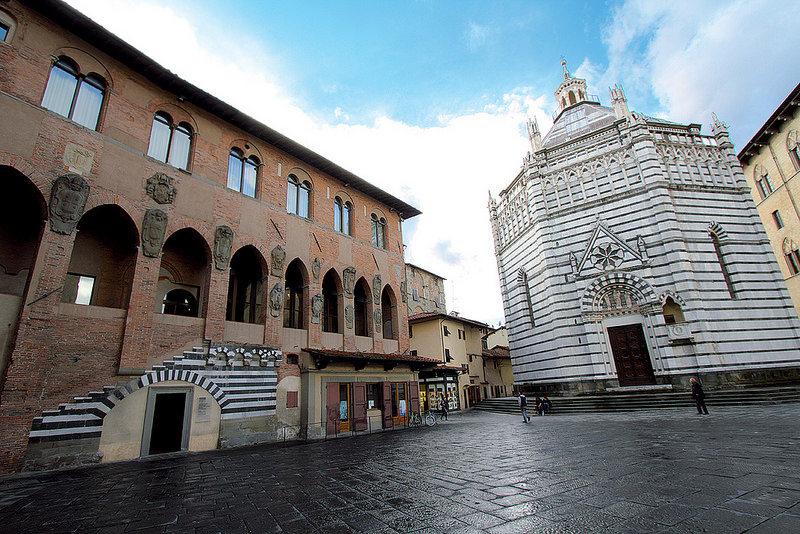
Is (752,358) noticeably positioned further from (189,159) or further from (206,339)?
(189,159)

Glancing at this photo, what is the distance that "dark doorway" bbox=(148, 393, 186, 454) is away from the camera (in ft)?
39.1

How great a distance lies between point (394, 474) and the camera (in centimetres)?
670

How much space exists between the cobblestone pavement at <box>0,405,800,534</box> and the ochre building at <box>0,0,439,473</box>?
89.4 inches

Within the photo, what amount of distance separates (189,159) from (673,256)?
23.1 m

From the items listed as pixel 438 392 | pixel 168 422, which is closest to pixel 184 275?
pixel 168 422

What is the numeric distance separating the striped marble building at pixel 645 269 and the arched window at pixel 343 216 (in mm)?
12115

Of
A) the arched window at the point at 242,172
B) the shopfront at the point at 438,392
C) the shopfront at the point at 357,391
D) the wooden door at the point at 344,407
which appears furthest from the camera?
the shopfront at the point at 438,392

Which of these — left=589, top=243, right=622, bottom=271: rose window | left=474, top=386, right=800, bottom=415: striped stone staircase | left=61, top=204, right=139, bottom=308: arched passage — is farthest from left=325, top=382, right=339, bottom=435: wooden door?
left=589, top=243, right=622, bottom=271: rose window

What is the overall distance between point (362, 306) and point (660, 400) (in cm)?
1480

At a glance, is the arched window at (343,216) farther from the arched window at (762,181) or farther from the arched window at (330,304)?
the arched window at (762,181)

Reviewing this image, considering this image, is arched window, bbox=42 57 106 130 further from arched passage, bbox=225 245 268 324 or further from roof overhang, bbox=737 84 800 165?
roof overhang, bbox=737 84 800 165

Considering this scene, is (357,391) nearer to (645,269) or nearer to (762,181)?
(645,269)

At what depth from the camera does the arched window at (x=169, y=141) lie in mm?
12746

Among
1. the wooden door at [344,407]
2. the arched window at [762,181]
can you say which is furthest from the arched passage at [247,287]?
the arched window at [762,181]
